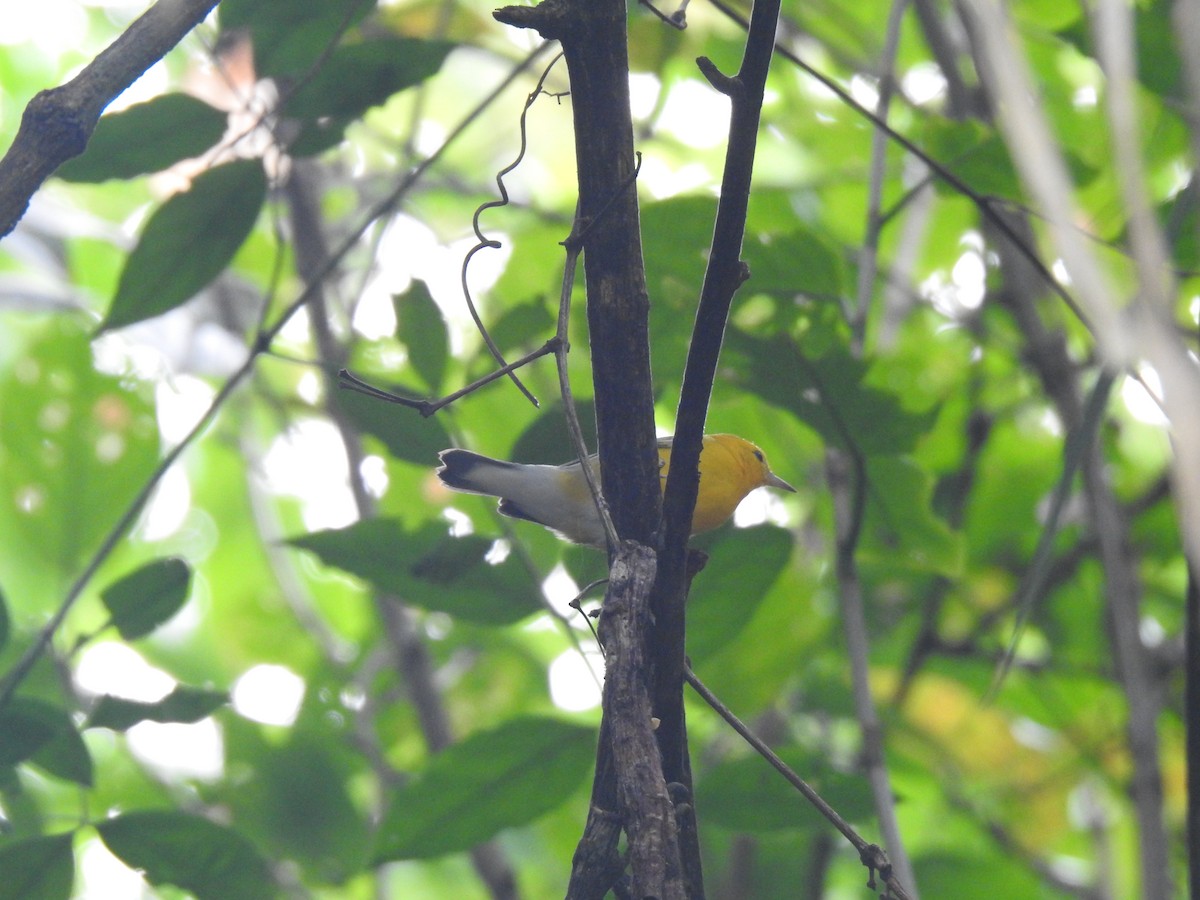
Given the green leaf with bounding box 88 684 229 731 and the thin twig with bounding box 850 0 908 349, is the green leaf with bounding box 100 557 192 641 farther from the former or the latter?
the thin twig with bounding box 850 0 908 349

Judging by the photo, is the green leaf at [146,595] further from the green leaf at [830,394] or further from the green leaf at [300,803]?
the green leaf at [300,803]

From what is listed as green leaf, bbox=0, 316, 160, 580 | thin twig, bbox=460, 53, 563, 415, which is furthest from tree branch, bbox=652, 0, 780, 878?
green leaf, bbox=0, 316, 160, 580

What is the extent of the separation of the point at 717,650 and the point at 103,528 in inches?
67.4

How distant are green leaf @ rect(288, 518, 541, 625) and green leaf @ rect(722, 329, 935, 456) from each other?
65 cm

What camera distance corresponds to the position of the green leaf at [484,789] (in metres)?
2.36

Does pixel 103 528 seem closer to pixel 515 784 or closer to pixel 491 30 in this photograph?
pixel 515 784

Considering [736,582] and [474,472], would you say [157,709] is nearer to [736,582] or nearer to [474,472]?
[474,472]

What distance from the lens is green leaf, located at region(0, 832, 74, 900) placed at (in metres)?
2.18

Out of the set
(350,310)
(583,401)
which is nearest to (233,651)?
(350,310)

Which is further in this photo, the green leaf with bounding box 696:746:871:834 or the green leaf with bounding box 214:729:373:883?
the green leaf with bounding box 214:729:373:883

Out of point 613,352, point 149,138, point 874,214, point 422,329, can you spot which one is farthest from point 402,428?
point 874,214

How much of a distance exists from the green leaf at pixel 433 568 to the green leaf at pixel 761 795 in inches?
21.5

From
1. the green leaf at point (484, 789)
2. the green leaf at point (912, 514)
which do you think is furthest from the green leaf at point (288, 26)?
the green leaf at point (912, 514)

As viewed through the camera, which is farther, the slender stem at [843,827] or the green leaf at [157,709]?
the green leaf at [157,709]
